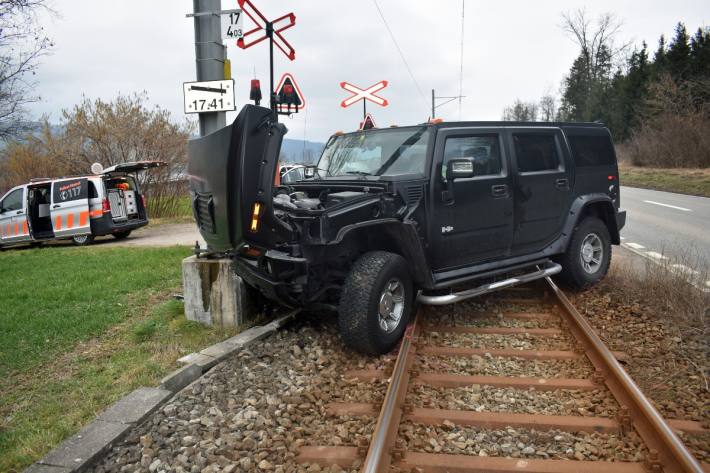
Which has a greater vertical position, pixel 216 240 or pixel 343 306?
pixel 216 240

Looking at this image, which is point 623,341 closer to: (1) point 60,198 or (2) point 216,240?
(2) point 216,240

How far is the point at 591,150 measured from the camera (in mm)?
6711

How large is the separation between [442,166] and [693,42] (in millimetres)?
54586

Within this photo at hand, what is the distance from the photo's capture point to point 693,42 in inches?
1903

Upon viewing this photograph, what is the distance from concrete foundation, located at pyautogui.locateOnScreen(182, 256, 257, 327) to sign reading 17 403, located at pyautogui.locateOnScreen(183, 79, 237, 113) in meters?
1.73

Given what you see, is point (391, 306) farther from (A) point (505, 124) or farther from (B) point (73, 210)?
(B) point (73, 210)

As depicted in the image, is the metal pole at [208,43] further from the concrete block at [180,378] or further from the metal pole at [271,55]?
the concrete block at [180,378]

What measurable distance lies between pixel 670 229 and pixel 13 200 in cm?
1667

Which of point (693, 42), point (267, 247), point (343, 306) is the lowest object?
point (343, 306)

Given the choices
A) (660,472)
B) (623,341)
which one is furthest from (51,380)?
(623,341)

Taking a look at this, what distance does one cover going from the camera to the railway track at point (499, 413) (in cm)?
296

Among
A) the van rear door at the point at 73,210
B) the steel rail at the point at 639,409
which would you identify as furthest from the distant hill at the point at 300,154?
the van rear door at the point at 73,210

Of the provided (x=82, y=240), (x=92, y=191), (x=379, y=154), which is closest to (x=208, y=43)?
(x=379, y=154)

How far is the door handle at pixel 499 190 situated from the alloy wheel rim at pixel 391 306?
1.53 m
